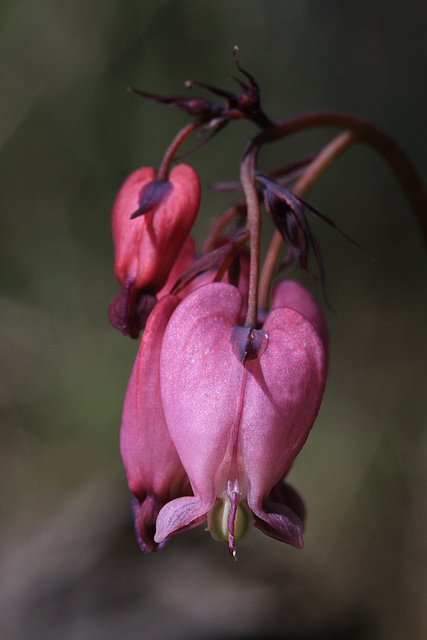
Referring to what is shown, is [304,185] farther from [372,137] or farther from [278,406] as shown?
[278,406]

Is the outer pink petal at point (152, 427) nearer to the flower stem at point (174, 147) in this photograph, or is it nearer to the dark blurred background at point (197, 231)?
the flower stem at point (174, 147)

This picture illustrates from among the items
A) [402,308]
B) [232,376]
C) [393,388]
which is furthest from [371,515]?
[232,376]

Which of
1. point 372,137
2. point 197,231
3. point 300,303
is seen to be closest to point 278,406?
point 300,303

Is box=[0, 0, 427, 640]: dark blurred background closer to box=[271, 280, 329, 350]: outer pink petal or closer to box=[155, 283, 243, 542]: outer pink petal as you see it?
box=[271, 280, 329, 350]: outer pink petal

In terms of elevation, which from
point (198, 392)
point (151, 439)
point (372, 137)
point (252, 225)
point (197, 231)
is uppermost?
point (372, 137)

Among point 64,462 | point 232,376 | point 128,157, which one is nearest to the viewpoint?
point 232,376

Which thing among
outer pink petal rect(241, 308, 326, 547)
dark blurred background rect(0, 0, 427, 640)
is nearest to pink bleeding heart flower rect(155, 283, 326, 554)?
outer pink petal rect(241, 308, 326, 547)

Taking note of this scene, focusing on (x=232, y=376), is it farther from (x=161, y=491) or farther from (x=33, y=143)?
(x=33, y=143)
